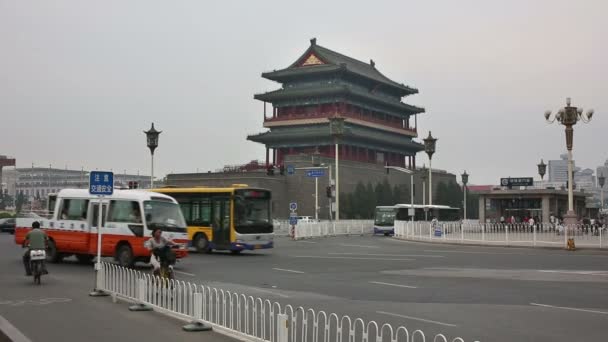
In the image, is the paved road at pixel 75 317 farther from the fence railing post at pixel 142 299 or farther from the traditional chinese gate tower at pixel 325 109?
the traditional chinese gate tower at pixel 325 109

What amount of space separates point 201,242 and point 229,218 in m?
2.15

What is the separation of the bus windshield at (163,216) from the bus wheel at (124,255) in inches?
38.6

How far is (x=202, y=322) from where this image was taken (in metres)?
9.94

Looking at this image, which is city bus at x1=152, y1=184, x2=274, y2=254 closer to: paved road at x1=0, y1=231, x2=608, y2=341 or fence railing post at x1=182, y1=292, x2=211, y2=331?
paved road at x1=0, y1=231, x2=608, y2=341

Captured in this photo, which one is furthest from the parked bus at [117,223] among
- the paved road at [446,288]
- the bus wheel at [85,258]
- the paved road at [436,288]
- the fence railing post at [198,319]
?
the fence railing post at [198,319]

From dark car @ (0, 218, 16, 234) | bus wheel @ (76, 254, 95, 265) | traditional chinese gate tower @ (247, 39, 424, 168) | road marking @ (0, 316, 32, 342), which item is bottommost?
road marking @ (0, 316, 32, 342)

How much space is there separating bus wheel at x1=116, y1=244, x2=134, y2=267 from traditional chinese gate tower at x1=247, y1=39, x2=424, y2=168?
56.1 meters

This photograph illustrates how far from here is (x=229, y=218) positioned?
26906 millimetres

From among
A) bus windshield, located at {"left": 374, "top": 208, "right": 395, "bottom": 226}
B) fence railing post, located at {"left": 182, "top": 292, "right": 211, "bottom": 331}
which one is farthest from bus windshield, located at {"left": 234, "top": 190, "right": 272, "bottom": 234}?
bus windshield, located at {"left": 374, "top": 208, "right": 395, "bottom": 226}

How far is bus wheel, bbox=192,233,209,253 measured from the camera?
27.9 meters

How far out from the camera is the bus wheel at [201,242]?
1100 inches

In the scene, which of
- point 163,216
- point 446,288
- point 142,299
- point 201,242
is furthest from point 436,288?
point 201,242

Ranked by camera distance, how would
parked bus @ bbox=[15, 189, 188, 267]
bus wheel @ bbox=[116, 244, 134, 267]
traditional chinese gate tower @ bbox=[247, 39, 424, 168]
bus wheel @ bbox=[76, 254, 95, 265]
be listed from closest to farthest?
bus wheel @ bbox=[116, 244, 134, 267], parked bus @ bbox=[15, 189, 188, 267], bus wheel @ bbox=[76, 254, 95, 265], traditional chinese gate tower @ bbox=[247, 39, 424, 168]

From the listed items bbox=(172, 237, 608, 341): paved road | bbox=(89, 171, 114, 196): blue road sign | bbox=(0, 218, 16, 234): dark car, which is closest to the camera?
bbox=(172, 237, 608, 341): paved road
